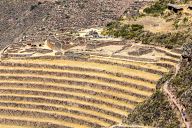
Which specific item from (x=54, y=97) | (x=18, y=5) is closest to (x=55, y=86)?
(x=54, y=97)

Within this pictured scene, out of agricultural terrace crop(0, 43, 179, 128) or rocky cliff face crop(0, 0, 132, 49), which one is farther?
rocky cliff face crop(0, 0, 132, 49)

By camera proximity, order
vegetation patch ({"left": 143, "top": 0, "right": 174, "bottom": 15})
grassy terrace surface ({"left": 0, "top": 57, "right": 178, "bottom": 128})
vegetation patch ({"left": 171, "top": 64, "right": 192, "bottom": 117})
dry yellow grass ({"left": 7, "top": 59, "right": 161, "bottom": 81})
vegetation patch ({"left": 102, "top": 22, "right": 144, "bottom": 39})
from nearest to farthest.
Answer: vegetation patch ({"left": 171, "top": 64, "right": 192, "bottom": 117})
grassy terrace surface ({"left": 0, "top": 57, "right": 178, "bottom": 128})
dry yellow grass ({"left": 7, "top": 59, "right": 161, "bottom": 81})
vegetation patch ({"left": 102, "top": 22, "right": 144, "bottom": 39})
vegetation patch ({"left": 143, "top": 0, "right": 174, "bottom": 15})

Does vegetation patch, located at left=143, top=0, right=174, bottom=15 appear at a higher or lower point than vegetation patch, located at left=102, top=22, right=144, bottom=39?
higher

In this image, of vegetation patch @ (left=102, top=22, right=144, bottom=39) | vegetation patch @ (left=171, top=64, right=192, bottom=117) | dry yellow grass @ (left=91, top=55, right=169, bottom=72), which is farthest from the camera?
vegetation patch @ (left=102, top=22, right=144, bottom=39)

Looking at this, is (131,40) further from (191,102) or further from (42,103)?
(191,102)

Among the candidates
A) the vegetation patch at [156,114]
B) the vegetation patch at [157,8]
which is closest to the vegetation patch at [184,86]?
the vegetation patch at [156,114]

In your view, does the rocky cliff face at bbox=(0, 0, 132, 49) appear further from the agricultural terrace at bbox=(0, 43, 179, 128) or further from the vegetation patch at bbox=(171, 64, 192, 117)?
the vegetation patch at bbox=(171, 64, 192, 117)

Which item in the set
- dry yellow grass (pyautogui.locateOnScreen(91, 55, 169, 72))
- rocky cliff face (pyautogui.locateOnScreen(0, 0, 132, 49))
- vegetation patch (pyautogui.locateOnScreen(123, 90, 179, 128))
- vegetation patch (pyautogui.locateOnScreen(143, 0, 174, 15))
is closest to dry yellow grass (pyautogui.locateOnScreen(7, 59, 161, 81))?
dry yellow grass (pyautogui.locateOnScreen(91, 55, 169, 72))

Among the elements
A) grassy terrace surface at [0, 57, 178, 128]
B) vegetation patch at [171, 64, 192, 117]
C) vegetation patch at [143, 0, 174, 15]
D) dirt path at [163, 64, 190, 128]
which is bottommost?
grassy terrace surface at [0, 57, 178, 128]

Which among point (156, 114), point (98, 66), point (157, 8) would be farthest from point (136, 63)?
point (157, 8)

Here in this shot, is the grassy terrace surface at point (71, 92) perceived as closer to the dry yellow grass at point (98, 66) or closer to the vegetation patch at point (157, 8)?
the dry yellow grass at point (98, 66)
